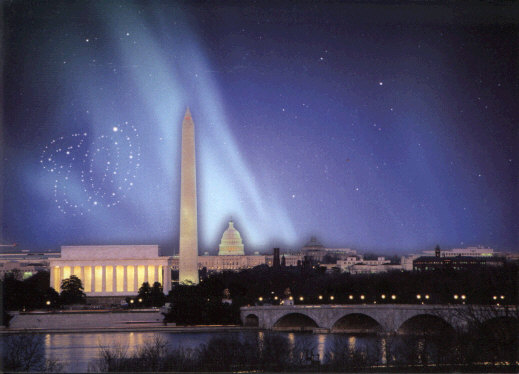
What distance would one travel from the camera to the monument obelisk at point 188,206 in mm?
74688

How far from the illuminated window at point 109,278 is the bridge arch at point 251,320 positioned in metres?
26.7

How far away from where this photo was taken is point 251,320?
69250 millimetres

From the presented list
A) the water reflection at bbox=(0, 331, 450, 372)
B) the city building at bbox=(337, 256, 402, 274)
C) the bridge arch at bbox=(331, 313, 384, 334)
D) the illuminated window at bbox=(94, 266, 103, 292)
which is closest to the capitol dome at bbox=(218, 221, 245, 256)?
the city building at bbox=(337, 256, 402, 274)

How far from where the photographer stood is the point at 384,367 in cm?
3422

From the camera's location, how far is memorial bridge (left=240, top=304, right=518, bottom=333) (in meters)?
60.4

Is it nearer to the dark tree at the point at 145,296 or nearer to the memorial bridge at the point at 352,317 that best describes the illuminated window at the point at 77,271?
the dark tree at the point at 145,296

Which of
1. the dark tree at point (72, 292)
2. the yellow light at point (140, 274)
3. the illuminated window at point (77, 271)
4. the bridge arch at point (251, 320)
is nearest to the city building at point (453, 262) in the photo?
the yellow light at point (140, 274)

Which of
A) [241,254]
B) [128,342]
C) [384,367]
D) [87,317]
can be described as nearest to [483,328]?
[384,367]

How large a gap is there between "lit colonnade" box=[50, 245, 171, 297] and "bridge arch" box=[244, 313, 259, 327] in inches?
948

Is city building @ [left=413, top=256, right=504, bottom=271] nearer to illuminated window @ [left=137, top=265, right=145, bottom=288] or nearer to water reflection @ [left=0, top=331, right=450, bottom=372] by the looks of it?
illuminated window @ [left=137, top=265, right=145, bottom=288]

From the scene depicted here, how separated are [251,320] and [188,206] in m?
11.8

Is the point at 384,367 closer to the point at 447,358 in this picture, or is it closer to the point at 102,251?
the point at 447,358

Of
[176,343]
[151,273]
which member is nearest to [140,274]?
[151,273]

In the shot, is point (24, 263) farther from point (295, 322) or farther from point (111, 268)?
point (295, 322)
